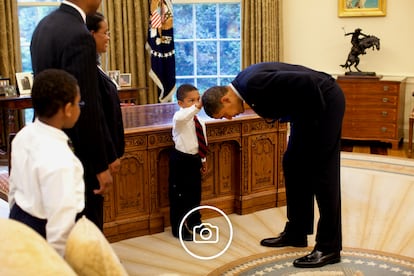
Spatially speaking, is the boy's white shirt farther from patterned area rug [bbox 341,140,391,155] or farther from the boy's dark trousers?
patterned area rug [bbox 341,140,391,155]

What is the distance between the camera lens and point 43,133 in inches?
77.4

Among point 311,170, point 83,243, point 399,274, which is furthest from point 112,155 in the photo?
point 399,274

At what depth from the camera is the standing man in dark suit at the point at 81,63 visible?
7.63 ft

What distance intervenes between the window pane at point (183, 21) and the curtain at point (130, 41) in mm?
502

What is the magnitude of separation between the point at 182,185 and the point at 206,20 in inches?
165

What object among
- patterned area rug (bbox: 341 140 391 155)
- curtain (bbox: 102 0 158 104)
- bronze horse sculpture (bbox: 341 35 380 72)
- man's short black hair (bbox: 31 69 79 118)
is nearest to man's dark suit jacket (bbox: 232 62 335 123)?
man's short black hair (bbox: 31 69 79 118)

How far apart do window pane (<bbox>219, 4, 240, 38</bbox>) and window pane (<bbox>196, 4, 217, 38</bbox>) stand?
11cm

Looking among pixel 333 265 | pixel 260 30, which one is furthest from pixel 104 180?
pixel 260 30

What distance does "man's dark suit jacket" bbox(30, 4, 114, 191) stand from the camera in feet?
7.63

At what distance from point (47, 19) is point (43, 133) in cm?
67

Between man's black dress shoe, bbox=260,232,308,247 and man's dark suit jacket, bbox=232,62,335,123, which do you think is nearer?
man's dark suit jacket, bbox=232,62,335,123

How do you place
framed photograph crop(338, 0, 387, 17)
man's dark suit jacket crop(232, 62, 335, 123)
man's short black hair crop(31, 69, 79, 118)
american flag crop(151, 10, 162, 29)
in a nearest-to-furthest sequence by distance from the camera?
man's short black hair crop(31, 69, 79, 118), man's dark suit jacket crop(232, 62, 335, 123), american flag crop(151, 10, 162, 29), framed photograph crop(338, 0, 387, 17)

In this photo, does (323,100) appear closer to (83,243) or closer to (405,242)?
(405,242)

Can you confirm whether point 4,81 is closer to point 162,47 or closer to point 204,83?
point 162,47
